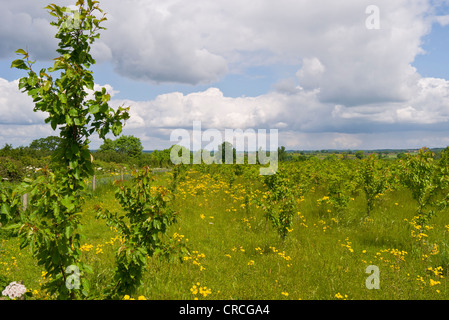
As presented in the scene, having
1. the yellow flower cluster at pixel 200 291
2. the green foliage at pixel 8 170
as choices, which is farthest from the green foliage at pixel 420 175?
the green foliage at pixel 8 170

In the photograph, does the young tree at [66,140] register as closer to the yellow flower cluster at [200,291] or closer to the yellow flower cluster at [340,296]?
the yellow flower cluster at [200,291]

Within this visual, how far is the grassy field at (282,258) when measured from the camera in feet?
16.0

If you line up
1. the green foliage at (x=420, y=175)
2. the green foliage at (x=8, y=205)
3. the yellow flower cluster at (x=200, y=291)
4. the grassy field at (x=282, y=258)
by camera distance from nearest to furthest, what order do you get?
the green foliage at (x=8, y=205), the yellow flower cluster at (x=200, y=291), the grassy field at (x=282, y=258), the green foliage at (x=420, y=175)

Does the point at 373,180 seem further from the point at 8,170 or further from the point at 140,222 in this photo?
the point at 8,170

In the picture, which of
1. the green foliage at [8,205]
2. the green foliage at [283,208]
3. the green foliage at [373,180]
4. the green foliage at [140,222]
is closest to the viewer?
the green foliage at [8,205]

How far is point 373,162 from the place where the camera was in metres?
9.28

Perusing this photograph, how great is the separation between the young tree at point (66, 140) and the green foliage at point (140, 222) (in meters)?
0.55

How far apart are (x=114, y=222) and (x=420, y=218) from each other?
7.90m

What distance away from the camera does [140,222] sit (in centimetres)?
370

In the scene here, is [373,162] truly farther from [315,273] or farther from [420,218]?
[315,273]

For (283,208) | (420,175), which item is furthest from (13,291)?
(420,175)

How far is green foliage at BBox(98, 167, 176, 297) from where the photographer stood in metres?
A: 3.58
